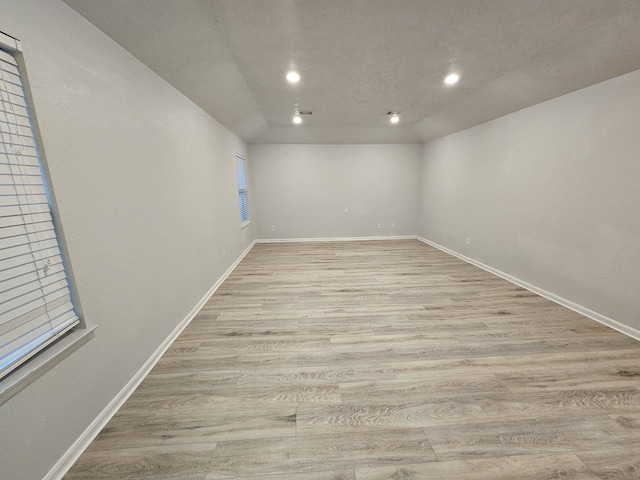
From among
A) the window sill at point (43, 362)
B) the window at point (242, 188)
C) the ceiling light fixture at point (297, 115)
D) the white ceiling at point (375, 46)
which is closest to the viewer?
the window sill at point (43, 362)

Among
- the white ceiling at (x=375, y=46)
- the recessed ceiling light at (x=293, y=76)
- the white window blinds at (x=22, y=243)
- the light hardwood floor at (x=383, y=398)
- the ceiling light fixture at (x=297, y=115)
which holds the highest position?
the ceiling light fixture at (x=297, y=115)

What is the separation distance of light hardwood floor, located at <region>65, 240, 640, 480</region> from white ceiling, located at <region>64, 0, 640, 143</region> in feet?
7.72

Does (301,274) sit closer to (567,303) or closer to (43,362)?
(43,362)

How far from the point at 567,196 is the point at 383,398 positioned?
3002 millimetres

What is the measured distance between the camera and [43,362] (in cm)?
103

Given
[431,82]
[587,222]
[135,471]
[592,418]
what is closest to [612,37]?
[431,82]

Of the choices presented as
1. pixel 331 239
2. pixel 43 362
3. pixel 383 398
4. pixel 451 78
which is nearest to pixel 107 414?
pixel 43 362

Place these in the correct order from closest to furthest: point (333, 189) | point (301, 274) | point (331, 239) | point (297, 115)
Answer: point (301, 274) < point (297, 115) < point (333, 189) < point (331, 239)

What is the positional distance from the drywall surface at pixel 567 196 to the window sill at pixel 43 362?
4155 mm

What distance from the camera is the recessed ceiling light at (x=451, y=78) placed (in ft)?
8.73

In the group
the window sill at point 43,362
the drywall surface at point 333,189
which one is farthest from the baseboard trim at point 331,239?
the window sill at point 43,362

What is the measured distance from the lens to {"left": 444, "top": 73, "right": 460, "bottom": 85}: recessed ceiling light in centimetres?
266

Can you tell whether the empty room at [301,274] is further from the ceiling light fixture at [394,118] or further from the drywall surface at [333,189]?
the drywall surface at [333,189]

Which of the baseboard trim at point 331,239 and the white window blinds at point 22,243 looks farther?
the baseboard trim at point 331,239
